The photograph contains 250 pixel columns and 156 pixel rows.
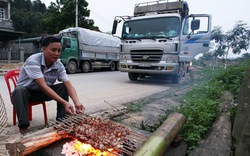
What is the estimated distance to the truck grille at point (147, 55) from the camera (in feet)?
23.8

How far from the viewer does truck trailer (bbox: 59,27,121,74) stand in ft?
40.1

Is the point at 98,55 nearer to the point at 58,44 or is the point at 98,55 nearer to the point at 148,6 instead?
the point at 148,6

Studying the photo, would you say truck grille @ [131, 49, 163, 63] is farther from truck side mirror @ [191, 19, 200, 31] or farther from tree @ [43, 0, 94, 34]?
tree @ [43, 0, 94, 34]

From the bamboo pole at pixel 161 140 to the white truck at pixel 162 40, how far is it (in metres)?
5.05

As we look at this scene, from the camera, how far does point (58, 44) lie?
265 cm

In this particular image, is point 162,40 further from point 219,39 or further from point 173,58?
point 219,39

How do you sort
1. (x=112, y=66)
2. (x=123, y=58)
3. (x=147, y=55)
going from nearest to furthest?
(x=147, y=55)
(x=123, y=58)
(x=112, y=66)

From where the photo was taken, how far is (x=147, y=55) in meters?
7.41

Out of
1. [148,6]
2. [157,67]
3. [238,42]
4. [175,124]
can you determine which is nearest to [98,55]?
[148,6]

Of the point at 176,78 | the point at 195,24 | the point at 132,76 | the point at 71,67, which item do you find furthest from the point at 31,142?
the point at 71,67

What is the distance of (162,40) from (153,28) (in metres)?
0.65

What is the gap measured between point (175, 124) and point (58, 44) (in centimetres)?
177

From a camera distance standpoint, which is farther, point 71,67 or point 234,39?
point 234,39

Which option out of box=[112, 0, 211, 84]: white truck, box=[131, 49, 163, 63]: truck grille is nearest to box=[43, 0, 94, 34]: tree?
box=[112, 0, 211, 84]: white truck
